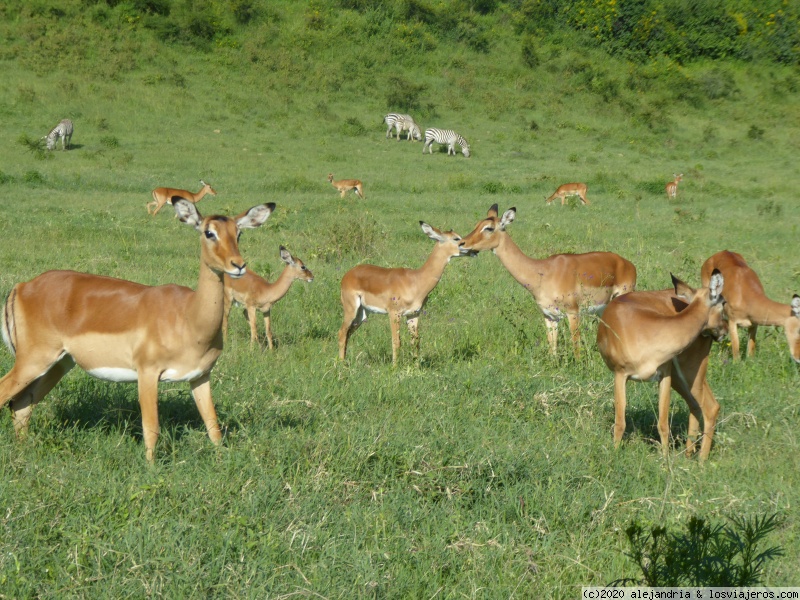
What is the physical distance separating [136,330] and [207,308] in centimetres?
37

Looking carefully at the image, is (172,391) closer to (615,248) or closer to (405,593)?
(405,593)

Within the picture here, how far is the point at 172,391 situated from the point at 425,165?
1769 centimetres

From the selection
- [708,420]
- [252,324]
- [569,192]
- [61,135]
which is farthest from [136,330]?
[61,135]

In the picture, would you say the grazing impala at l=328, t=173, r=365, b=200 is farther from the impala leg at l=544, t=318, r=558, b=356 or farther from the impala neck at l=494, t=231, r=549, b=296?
the impala leg at l=544, t=318, r=558, b=356

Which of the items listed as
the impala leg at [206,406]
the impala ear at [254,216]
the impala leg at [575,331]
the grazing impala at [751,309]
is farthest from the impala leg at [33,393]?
the grazing impala at [751,309]

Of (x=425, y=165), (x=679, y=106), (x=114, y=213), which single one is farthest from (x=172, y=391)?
(x=679, y=106)

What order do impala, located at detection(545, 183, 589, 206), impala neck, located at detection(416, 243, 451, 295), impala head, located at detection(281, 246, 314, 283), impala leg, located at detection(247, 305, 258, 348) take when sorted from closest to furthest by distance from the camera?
1. impala leg, located at detection(247, 305, 258, 348)
2. impala neck, located at detection(416, 243, 451, 295)
3. impala head, located at detection(281, 246, 314, 283)
4. impala, located at detection(545, 183, 589, 206)

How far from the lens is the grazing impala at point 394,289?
7.66 m

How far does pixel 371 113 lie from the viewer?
1081 inches

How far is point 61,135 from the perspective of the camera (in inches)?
808

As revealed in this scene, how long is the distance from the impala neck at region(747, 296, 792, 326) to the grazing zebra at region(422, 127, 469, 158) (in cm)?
1780

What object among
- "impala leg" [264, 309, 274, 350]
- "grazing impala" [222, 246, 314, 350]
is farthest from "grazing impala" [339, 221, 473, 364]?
"grazing impala" [222, 246, 314, 350]

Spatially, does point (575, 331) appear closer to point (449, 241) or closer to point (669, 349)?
point (449, 241)

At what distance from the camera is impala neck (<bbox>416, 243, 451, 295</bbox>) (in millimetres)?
7750
